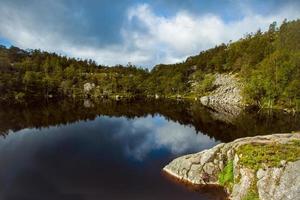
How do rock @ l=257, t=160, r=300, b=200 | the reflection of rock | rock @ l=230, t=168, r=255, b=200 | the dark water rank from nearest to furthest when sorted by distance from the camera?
rock @ l=257, t=160, r=300, b=200, rock @ l=230, t=168, r=255, b=200, the dark water, the reflection of rock

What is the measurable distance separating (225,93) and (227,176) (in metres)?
120

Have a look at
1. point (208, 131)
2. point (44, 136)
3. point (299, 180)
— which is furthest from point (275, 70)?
point (299, 180)

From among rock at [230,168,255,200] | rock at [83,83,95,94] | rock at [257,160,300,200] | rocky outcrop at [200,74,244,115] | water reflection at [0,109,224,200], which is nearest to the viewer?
rock at [257,160,300,200]

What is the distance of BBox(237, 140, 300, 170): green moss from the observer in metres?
23.5

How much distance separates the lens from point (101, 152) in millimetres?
45188

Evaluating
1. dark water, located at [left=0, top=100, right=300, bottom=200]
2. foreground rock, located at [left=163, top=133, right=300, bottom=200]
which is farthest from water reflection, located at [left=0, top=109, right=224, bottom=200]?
foreground rock, located at [left=163, top=133, right=300, bottom=200]

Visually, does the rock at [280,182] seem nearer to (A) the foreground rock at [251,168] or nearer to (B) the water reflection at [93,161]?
(A) the foreground rock at [251,168]

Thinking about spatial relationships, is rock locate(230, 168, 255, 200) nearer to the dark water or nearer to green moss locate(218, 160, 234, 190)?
green moss locate(218, 160, 234, 190)

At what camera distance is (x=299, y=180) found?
69.3 feet

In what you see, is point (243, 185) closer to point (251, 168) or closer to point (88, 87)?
point (251, 168)

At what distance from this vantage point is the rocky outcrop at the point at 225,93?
12906 centimetres

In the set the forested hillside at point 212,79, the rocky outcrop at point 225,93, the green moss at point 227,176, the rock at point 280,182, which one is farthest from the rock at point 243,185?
the rocky outcrop at point 225,93

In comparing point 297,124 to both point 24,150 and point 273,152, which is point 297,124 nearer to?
point 273,152

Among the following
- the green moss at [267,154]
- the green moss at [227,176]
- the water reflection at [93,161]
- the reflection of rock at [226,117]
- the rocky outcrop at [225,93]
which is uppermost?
the rocky outcrop at [225,93]
